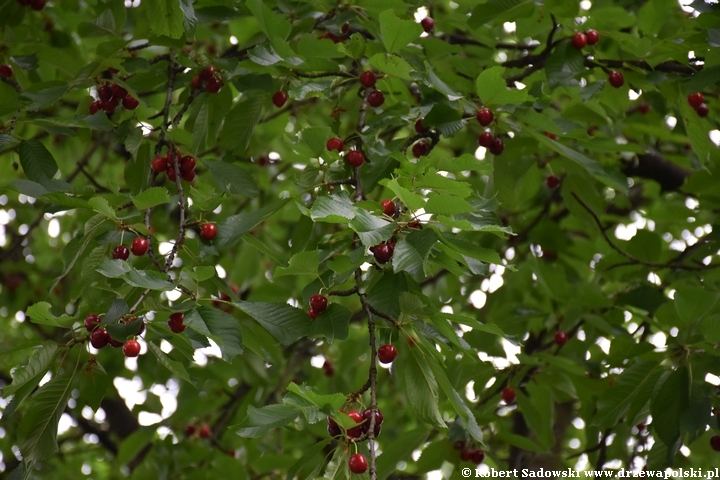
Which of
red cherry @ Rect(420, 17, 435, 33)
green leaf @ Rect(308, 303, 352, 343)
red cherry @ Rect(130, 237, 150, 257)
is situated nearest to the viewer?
green leaf @ Rect(308, 303, 352, 343)

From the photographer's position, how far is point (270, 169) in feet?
12.4

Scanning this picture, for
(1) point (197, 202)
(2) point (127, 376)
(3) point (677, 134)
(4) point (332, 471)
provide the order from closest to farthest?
(4) point (332, 471) → (1) point (197, 202) → (3) point (677, 134) → (2) point (127, 376)

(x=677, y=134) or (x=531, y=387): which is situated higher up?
(x=677, y=134)

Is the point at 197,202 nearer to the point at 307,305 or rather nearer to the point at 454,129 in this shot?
the point at 307,305

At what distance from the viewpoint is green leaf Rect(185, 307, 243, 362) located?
4.39 feet

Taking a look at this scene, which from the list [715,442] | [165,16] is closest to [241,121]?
[165,16]

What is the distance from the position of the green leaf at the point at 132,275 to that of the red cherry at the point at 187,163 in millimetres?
709

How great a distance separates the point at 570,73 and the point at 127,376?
276 centimetres

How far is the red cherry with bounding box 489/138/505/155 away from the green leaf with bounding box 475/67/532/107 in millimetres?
324

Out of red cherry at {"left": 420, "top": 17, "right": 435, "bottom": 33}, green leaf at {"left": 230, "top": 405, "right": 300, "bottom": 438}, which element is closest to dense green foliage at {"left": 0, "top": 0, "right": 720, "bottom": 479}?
green leaf at {"left": 230, "top": 405, "right": 300, "bottom": 438}

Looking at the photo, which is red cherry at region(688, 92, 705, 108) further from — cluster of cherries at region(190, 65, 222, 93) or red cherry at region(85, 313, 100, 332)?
red cherry at region(85, 313, 100, 332)

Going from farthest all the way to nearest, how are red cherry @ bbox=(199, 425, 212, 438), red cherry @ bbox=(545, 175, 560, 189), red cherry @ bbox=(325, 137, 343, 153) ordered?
1. red cherry @ bbox=(199, 425, 212, 438)
2. red cherry @ bbox=(545, 175, 560, 189)
3. red cherry @ bbox=(325, 137, 343, 153)

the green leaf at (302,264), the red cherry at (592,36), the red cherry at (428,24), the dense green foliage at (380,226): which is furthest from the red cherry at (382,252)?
the red cherry at (428,24)

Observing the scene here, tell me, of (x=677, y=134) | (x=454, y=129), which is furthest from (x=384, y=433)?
(x=454, y=129)
